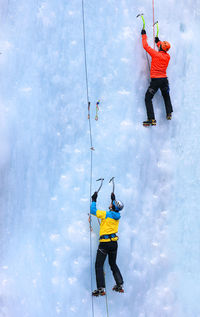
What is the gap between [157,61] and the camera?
20.7ft

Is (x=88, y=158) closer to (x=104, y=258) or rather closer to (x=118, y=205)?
(x=118, y=205)

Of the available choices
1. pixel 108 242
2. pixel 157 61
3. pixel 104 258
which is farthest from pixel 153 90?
pixel 104 258

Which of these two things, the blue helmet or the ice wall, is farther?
the ice wall

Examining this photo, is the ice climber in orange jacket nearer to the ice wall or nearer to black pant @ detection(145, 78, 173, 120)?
black pant @ detection(145, 78, 173, 120)

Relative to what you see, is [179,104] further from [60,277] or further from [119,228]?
[60,277]

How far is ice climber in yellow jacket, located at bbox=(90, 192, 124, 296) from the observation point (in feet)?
19.8

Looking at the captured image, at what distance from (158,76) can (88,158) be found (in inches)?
67.5

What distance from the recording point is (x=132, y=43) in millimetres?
6590

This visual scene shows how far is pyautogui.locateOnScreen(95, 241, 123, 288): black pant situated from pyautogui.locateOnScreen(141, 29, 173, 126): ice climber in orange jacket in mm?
2024

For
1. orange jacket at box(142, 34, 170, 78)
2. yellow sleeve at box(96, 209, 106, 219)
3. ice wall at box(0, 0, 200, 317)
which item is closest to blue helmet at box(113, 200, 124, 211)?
yellow sleeve at box(96, 209, 106, 219)

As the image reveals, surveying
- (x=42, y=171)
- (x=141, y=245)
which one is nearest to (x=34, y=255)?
(x=42, y=171)

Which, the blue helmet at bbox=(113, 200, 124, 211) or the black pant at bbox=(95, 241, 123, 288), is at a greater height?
the blue helmet at bbox=(113, 200, 124, 211)

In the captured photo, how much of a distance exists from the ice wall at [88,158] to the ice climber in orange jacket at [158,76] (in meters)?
0.20

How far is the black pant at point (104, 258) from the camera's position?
606 cm
